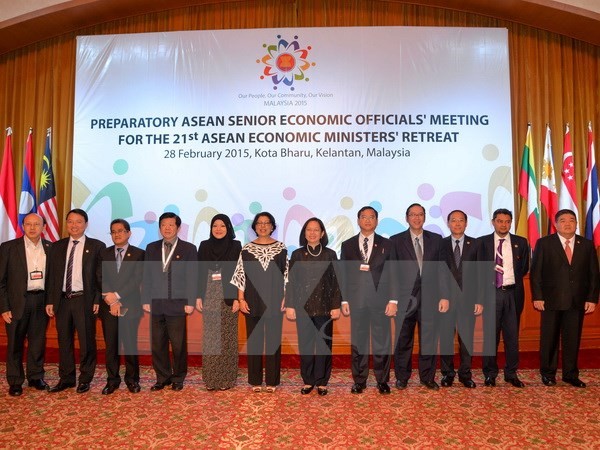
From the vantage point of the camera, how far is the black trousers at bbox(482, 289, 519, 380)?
3.84 meters

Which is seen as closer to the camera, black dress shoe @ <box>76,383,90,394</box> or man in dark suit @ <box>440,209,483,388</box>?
black dress shoe @ <box>76,383,90,394</box>

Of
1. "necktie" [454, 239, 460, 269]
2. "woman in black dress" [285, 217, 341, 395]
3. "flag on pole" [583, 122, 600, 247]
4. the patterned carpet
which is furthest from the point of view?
"flag on pole" [583, 122, 600, 247]

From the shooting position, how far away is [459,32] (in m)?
5.23

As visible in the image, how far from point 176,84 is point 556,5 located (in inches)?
154

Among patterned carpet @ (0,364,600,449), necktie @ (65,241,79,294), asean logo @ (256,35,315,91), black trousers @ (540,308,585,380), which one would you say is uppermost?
asean logo @ (256,35,315,91)

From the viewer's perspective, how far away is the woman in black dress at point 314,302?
3.63 meters

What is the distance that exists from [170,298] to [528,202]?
369 centimetres

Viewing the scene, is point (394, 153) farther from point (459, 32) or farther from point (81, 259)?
point (81, 259)

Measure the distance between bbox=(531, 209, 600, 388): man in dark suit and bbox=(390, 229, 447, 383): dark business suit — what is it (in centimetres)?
83

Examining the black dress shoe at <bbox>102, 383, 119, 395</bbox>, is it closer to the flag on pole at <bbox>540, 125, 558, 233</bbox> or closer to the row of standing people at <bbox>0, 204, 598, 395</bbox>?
the row of standing people at <bbox>0, 204, 598, 395</bbox>

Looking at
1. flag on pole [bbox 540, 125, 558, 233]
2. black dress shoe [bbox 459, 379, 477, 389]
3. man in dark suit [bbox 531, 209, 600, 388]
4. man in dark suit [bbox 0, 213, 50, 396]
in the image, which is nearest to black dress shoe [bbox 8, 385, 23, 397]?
man in dark suit [bbox 0, 213, 50, 396]

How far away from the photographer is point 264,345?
3717 mm

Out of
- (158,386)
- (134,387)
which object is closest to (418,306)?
(158,386)

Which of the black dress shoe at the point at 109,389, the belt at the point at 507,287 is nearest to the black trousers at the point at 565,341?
the belt at the point at 507,287
